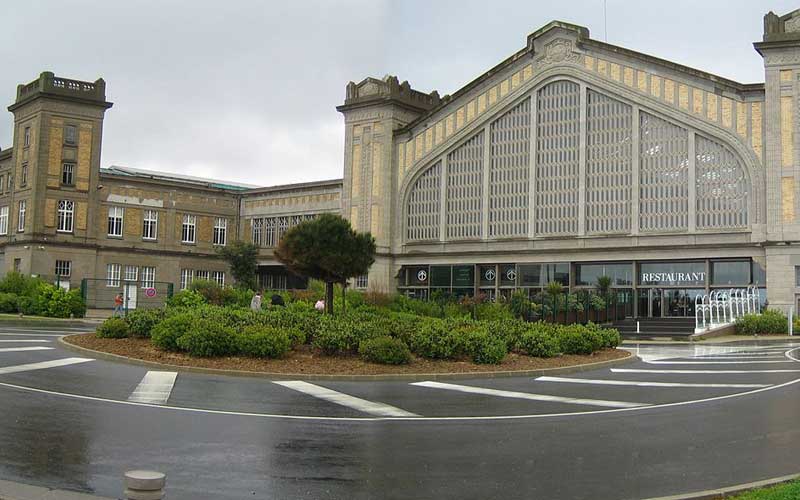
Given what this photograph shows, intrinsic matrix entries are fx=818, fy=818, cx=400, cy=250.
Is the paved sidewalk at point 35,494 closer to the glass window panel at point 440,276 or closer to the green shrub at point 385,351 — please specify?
the green shrub at point 385,351

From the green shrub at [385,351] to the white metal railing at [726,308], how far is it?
23879mm

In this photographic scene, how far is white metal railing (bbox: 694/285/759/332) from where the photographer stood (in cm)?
4000

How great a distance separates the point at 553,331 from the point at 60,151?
→ 1874 inches

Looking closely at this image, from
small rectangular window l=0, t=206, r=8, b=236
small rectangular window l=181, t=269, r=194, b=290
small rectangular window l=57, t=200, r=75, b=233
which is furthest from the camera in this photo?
small rectangular window l=181, t=269, r=194, b=290

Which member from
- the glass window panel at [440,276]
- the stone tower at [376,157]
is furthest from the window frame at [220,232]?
the glass window panel at [440,276]

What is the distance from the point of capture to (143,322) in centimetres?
2164

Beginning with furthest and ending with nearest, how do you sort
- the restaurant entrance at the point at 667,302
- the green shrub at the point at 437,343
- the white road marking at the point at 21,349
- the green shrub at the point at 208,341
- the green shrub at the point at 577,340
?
the restaurant entrance at the point at 667,302 < the green shrub at the point at 577,340 < the white road marking at the point at 21,349 < the green shrub at the point at 437,343 < the green shrub at the point at 208,341

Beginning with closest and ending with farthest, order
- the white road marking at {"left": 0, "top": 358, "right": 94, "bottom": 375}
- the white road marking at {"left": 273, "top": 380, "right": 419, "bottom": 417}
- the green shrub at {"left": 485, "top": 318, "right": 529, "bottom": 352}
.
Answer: the white road marking at {"left": 273, "top": 380, "right": 419, "bottom": 417}
the white road marking at {"left": 0, "top": 358, "right": 94, "bottom": 375}
the green shrub at {"left": 485, "top": 318, "right": 529, "bottom": 352}

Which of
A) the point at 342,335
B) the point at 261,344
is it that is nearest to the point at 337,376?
the point at 342,335

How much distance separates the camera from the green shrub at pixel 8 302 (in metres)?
46.0

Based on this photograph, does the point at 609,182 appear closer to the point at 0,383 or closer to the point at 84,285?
the point at 84,285

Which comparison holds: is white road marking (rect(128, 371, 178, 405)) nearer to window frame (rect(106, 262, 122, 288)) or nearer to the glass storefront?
the glass storefront

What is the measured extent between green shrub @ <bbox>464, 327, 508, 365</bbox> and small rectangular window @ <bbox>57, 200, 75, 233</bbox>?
47837 millimetres

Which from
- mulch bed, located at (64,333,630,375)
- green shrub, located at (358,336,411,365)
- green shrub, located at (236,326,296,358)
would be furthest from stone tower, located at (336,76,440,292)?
green shrub, located at (236,326,296,358)
